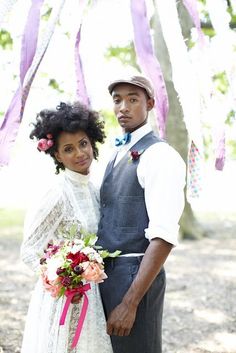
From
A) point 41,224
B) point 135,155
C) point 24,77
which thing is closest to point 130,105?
point 135,155

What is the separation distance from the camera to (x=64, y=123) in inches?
96.8

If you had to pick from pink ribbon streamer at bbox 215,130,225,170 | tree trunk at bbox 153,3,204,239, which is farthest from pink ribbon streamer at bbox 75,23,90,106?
tree trunk at bbox 153,3,204,239

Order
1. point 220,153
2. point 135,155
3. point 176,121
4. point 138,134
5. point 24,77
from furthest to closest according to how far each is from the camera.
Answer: point 176,121 < point 138,134 < point 135,155 < point 220,153 < point 24,77

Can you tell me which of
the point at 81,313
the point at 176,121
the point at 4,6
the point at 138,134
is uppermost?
the point at 176,121

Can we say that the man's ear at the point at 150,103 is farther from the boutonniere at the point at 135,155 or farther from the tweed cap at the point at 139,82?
the boutonniere at the point at 135,155

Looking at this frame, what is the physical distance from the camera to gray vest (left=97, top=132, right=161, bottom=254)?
2.22 metres

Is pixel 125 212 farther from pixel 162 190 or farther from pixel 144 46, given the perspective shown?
pixel 144 46

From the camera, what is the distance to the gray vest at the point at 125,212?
222cm

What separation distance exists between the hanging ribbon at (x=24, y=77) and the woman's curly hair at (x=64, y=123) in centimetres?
40

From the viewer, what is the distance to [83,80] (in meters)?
2.51

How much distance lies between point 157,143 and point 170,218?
1.20 feet

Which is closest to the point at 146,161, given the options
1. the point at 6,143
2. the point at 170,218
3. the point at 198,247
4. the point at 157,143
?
the point at 157,143

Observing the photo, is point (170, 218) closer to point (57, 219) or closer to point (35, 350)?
point (57, 219)

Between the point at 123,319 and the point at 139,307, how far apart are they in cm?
12
